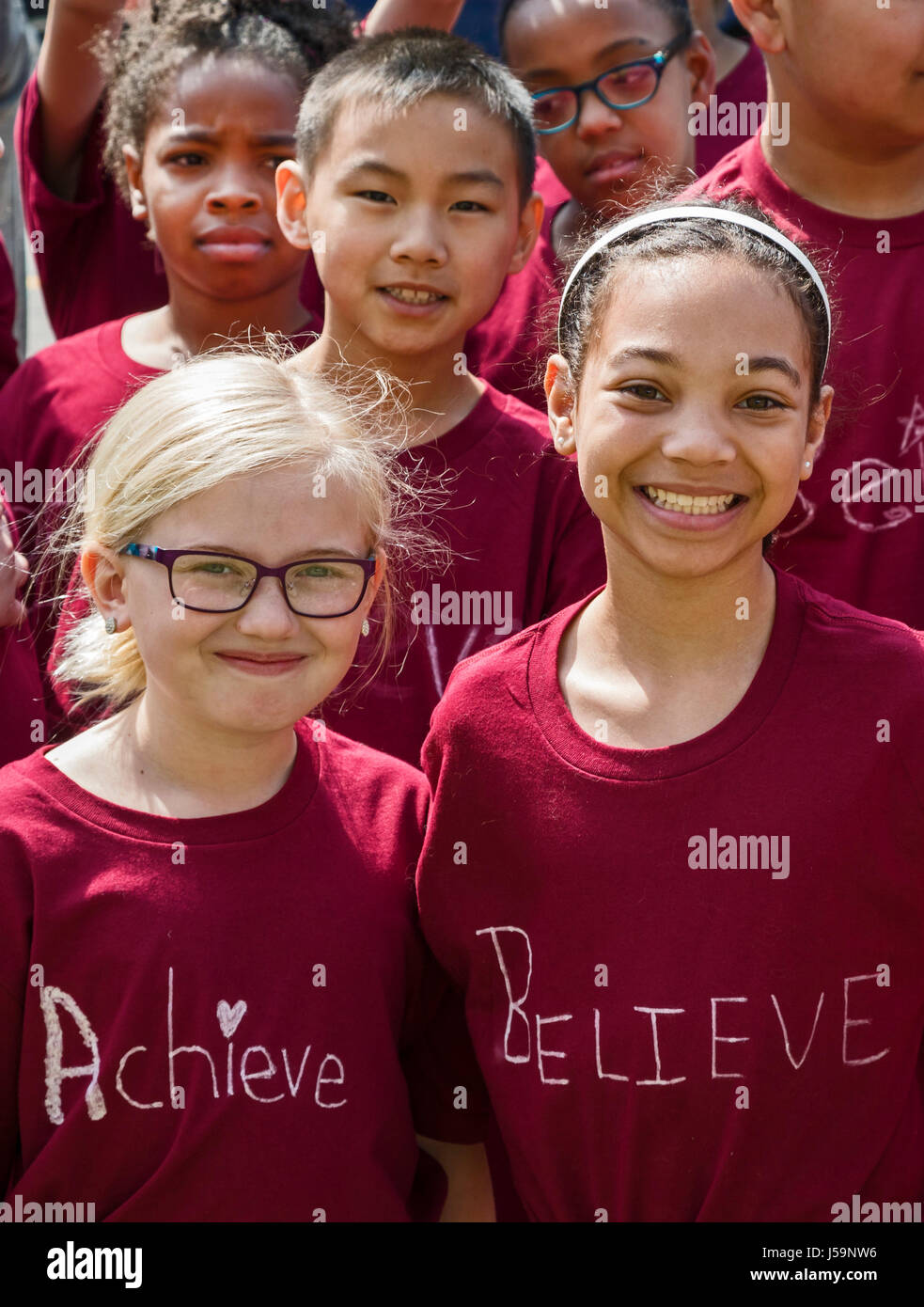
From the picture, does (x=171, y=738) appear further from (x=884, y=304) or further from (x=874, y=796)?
(x=884, y=304)

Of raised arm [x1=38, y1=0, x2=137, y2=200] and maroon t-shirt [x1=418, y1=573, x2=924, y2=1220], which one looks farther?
raised arm [x1=38, y1=0, x2=137, y2=200]

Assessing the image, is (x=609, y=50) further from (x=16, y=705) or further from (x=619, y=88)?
(x=16, y=705)

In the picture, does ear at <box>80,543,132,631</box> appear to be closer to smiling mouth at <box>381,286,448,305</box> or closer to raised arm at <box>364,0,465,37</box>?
smiling mouth at <box>381,286,448,305</box>

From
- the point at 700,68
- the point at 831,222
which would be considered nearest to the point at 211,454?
the point at 831,222

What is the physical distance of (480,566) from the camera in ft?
8.43

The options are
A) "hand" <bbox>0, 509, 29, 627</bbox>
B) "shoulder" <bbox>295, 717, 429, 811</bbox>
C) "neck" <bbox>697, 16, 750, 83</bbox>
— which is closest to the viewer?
"shoulder" <bbox>295, 717, 429, 811</bbox>

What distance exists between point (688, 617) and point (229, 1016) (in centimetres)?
76

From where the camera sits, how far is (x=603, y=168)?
3.11 meters

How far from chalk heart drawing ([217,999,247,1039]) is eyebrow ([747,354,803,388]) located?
995 millimetres

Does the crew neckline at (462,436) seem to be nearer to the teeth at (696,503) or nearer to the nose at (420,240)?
the nose at (420,240)

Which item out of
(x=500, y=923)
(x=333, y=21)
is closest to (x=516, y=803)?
(x=500, y=923)

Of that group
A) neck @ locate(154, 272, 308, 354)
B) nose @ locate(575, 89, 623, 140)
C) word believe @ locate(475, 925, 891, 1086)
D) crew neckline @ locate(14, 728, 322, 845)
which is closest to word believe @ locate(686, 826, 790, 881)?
word believe @ locate(475, 925, 891, 1086)

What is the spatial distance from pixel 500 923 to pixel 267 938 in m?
0.29

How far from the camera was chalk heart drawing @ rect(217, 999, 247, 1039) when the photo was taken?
6.38 ft
